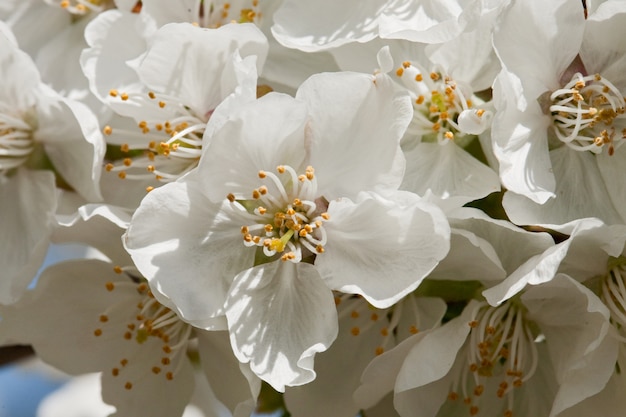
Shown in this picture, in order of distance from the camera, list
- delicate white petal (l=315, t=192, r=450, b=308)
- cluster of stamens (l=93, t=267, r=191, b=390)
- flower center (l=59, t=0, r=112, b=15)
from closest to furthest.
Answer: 1. delicate white petal (l=315, t=192, r=450, b=308)
2. cluster of stamens (l=93, t=267, r=191, b=390)
3. flower center (l=59, t=0, r=112, b=15)

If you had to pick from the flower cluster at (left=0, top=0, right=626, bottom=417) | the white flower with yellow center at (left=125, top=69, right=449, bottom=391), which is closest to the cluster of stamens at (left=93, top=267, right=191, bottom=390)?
the flower cluster at (left=0, top=0, right=626, bottom=417)

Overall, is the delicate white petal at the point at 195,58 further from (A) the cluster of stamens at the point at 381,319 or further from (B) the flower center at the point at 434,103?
(A) the cluster of stamens at the point at 381,319

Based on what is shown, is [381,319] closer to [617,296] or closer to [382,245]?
[382,245]

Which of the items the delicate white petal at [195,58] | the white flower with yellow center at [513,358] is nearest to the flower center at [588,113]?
the white flower with yellow center at [513,358]

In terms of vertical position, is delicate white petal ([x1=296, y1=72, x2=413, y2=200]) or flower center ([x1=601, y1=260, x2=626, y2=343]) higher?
delicate white petal ([x1=296, y1=72, x2=413, y2=200])

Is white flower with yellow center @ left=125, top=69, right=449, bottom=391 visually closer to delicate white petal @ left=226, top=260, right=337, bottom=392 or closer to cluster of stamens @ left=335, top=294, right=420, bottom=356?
delicate white petal @ left=226, top=260, right=337, bottom=392

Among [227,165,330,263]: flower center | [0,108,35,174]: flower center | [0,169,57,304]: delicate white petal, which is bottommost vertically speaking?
[0,169,57,304]: delicate white petal
